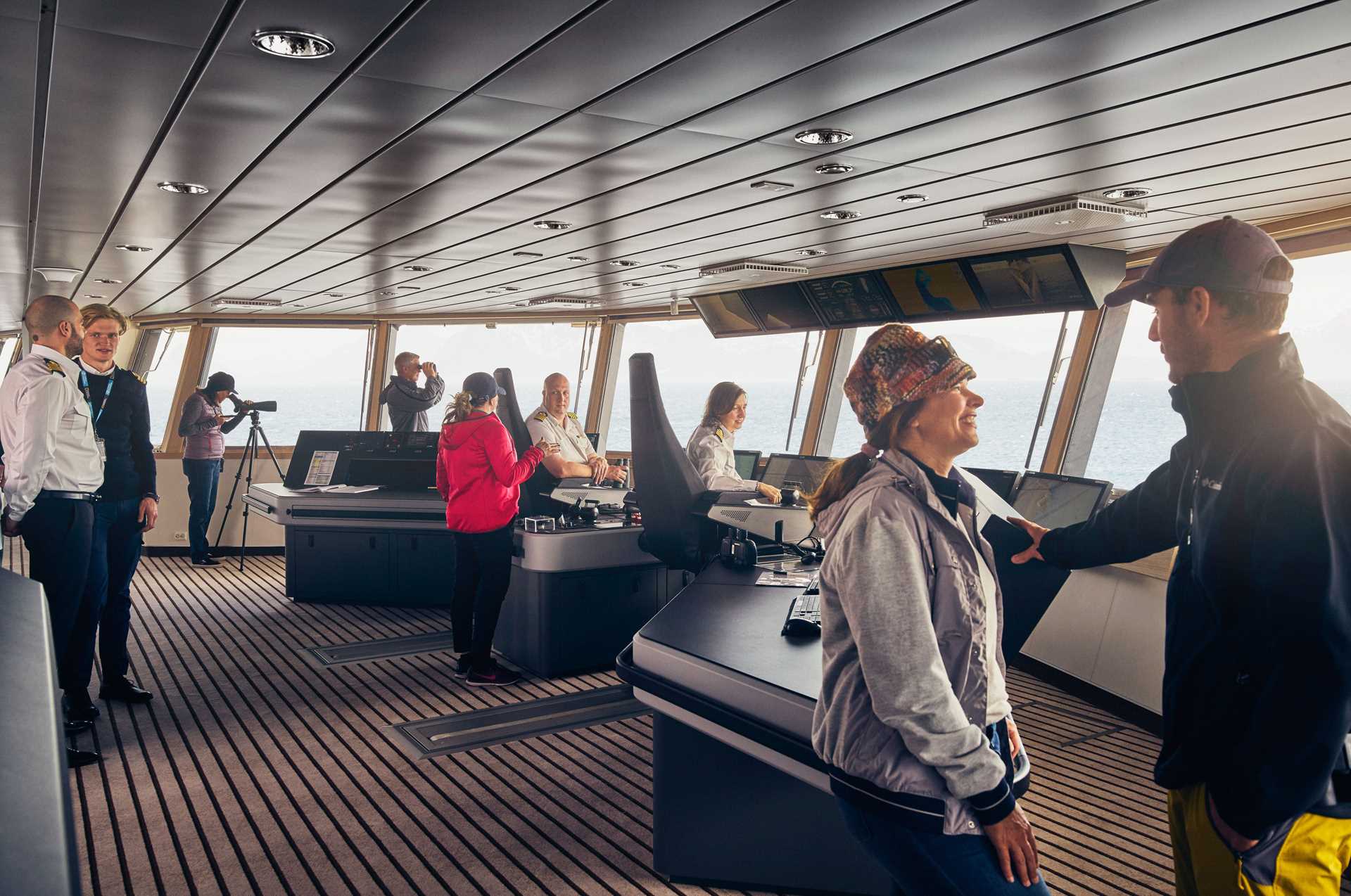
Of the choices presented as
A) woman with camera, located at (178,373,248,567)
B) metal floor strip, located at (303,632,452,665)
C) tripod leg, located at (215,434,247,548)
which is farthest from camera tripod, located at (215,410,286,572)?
metal floor strip, located at (303,632,452,665)

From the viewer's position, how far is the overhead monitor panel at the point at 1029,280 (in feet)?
18.1

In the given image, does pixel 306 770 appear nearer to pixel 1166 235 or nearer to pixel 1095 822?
pixel 1095 822

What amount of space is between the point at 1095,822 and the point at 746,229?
3412 mm

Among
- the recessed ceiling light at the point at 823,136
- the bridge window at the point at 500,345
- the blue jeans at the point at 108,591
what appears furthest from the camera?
the bridge window at the point at 500,345

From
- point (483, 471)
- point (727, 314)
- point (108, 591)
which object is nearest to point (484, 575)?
point (483, 471)

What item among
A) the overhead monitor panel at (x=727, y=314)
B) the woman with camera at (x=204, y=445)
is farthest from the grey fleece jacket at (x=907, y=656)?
the woman with camera at (x=204, y=445)

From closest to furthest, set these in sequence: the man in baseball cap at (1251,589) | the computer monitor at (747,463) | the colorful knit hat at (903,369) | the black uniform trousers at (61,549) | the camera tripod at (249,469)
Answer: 1. the man in baseball cap at (1251,589)
2. the colorful knit hat at (903,369)
3. the black uniform trousers at (61,549)
4. the computer monitor at (747,463)
5. the camera tripod at (249,469)

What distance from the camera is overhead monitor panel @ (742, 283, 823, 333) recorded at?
739 cm

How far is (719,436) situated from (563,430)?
1.10 metres

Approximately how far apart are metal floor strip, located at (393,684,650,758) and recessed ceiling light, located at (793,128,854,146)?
2.38 m

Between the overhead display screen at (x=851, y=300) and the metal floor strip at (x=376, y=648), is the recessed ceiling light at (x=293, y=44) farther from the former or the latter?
the overhead display screen at (x=851, y=300)

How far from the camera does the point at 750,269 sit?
650 cm

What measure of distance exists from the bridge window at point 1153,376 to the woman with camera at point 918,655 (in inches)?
160

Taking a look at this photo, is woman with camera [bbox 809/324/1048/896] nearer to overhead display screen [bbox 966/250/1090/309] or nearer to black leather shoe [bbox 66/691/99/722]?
black leather shoe [bbox 66/691/99/722]
